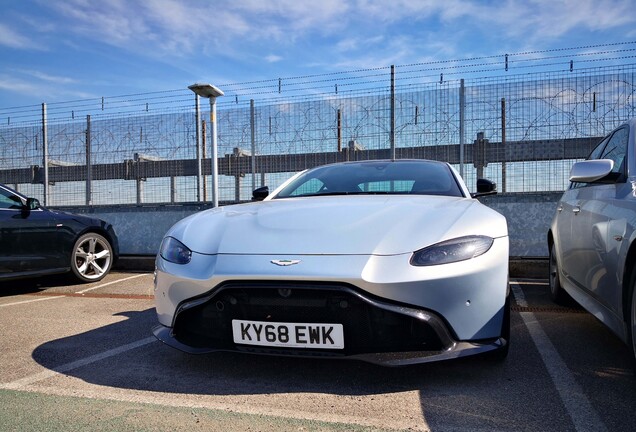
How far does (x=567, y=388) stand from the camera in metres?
2.61

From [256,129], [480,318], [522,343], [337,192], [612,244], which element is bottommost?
[522,343]

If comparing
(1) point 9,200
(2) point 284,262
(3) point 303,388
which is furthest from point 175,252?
(1) point 9,200

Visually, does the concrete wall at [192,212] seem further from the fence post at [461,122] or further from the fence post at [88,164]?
the fence post at [461,122]

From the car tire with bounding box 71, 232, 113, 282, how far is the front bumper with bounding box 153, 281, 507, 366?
4506 mm

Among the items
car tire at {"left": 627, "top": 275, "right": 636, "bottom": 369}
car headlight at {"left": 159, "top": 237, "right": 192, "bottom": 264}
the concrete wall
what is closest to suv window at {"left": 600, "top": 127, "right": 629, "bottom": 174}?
car tire at {"left": 627, "top": 275, "right": 636, "bottom": 369}

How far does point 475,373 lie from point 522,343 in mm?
820

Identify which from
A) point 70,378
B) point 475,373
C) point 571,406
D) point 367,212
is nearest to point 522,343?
point 475,373

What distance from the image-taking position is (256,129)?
8.42 meters

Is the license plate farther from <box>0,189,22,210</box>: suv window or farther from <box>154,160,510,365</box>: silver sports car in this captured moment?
<box>0,189,22,210</box>: suv window

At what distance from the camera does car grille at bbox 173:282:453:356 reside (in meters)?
2.44

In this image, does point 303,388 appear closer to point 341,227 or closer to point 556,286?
point 341,227

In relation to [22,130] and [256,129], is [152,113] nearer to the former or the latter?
[256,129]

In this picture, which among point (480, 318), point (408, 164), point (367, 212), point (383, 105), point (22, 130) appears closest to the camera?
point (480, 318)

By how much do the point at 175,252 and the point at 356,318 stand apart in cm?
111
